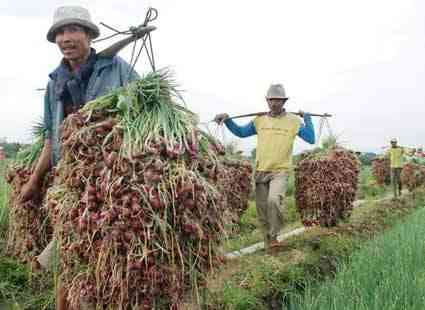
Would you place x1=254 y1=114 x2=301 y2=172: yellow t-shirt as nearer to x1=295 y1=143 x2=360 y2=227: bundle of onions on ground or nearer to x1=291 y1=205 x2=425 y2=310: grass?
x1=295 y1=143 x2=360 y2=227: bundle of onions on ground

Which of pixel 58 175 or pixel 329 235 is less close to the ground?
pixel 58 175

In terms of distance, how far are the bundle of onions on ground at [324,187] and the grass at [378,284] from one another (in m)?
2.39

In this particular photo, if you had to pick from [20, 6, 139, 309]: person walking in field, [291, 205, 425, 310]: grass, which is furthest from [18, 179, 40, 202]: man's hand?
[291, 205, 425, 310]: grass

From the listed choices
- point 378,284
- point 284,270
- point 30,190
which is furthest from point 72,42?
point 284,270

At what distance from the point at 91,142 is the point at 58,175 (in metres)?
0.29

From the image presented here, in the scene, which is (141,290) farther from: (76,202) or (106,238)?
(76,202)

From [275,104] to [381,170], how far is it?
51.7ft

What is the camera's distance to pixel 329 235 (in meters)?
7.28

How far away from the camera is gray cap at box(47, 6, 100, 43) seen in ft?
9.14

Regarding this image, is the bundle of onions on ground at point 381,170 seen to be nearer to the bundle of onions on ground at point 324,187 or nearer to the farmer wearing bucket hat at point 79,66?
the bundle of onions on ground at point 324,187

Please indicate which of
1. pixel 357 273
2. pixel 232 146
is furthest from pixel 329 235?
pixel 357 273

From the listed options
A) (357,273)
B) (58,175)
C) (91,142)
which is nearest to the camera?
(91,142)

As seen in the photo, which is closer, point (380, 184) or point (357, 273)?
point (357, 273)

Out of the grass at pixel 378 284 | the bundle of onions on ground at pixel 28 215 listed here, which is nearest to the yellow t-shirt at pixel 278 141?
the grass at pixel 378 284
